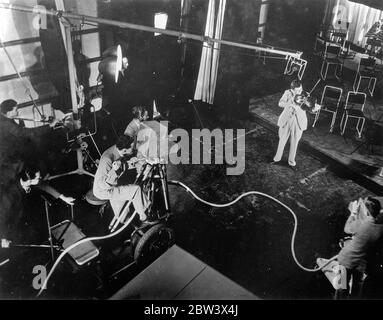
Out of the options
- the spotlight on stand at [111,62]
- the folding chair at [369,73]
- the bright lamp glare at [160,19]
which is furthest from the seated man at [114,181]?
the folding chair at [369,73]

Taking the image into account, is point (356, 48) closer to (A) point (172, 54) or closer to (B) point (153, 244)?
(A) point (172, 54)

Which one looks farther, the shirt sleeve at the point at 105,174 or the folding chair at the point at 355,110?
the folding chair at the point at 355,110

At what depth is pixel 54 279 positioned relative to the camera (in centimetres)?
572

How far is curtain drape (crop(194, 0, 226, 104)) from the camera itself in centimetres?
889

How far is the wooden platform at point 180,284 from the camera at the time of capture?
539 centimetres

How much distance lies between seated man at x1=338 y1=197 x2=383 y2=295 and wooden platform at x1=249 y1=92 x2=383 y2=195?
3.04 meters

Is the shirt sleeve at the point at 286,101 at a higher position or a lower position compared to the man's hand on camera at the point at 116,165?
higher

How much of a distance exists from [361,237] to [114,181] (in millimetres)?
4084

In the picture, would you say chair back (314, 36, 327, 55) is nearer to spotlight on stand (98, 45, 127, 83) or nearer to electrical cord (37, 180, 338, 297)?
electrical cord (37, 180, 338, 297)

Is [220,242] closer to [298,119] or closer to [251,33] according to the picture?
[298,119]

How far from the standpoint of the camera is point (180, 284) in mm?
5535

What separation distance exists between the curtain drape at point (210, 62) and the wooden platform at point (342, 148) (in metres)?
2.09

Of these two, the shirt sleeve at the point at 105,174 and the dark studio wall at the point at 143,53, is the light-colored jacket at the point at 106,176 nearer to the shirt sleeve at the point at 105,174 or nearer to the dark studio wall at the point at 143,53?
the shirt sleeve at the point at 105,174

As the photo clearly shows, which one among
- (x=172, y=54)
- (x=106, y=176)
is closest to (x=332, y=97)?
(x=172, y=54)
